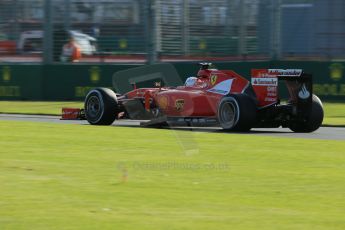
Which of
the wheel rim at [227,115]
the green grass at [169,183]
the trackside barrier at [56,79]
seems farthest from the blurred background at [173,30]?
the green grass at [169,183]

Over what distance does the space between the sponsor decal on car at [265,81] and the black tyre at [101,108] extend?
Answer: 2.96 m

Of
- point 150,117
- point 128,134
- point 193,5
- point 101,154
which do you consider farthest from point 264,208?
point 193,5

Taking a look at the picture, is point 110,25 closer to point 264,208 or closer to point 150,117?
point 150,117

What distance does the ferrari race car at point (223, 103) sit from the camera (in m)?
15.2

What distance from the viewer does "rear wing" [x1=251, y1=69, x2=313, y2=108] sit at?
1523 cm

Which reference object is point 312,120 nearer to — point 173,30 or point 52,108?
point 52,108

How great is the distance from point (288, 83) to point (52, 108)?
401 inches

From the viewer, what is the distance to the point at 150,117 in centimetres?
1691

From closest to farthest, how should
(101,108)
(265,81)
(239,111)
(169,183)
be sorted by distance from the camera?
(169,183)
(239,111)
(265,81)
(101,108)

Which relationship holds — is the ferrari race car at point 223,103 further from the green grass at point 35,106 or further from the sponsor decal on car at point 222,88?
the green grass at point 35,106

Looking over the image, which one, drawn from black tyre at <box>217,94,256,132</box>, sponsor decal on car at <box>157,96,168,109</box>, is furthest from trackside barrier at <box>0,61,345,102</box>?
black tyre at <box>217,94,256,132</box>

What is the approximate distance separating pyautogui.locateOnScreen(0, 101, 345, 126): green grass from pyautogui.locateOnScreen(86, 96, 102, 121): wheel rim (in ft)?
15.2

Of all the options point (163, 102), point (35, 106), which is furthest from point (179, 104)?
point (35, 106)

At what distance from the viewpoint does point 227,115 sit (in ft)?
50.7
